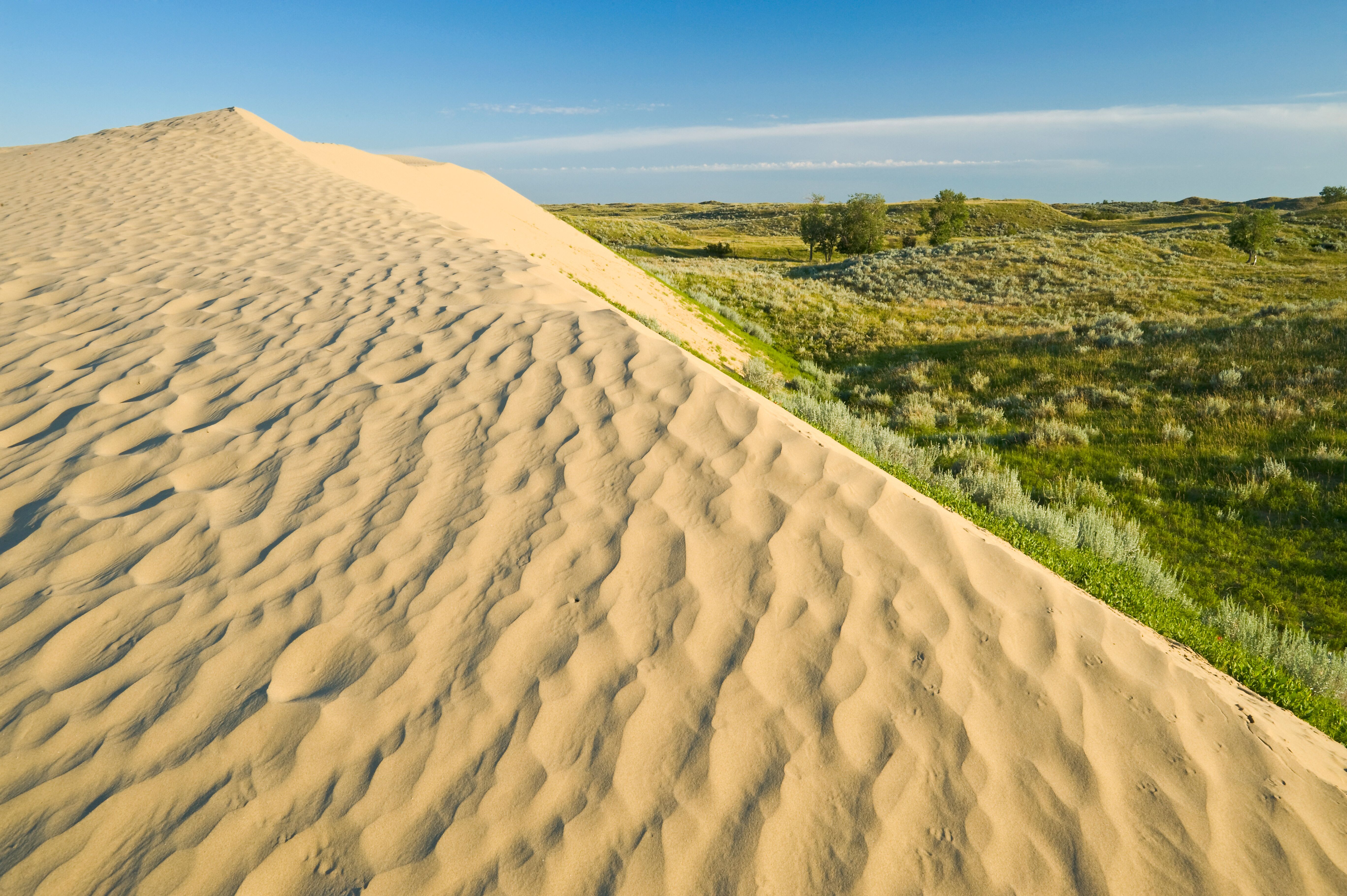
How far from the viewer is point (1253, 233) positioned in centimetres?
3253

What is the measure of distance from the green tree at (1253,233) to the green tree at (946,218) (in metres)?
15.6

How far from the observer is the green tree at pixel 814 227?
43.4 meters

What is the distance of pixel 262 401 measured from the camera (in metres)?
4.17

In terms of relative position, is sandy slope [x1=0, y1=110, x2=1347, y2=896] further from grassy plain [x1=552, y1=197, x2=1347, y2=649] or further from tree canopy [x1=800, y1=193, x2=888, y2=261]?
tree canopy [x1=800, y1=193, x2=888, y2=261]

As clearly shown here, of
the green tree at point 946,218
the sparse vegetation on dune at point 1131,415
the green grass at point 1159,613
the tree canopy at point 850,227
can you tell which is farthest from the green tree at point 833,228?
the green grass at point 1159,613

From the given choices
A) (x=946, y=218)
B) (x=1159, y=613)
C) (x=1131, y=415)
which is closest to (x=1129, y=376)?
(x=1131, y=415)

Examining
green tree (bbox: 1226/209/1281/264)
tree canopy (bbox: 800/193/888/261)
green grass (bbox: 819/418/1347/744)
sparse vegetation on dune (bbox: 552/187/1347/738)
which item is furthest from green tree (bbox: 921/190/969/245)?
green grass (bbox: 819/418/1347/744)

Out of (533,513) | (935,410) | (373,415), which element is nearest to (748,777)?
(533,513)

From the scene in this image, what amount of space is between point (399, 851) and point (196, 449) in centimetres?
287

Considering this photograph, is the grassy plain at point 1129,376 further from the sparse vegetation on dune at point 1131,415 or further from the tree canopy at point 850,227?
the tree canopy at point 850,227

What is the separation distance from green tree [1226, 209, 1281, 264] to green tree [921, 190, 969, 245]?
15.6 meters

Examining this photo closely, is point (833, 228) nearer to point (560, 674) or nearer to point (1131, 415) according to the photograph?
point (1131, 415)

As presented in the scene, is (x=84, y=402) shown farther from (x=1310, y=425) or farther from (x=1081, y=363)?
(x=1081, y=363)

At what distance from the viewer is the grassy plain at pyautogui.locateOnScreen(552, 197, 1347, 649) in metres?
5.43
